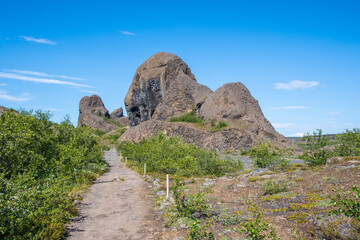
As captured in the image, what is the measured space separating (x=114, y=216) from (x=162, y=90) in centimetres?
7069

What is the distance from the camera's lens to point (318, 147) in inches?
770

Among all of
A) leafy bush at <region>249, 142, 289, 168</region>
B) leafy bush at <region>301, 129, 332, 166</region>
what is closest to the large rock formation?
leafy bush at <region>249, 142, 289, 168</region>

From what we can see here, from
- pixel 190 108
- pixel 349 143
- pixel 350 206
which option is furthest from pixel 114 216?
pixel 190 108

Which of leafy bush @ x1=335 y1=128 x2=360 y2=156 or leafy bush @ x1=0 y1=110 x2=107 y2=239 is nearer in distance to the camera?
leafy bush @ x1=0 y1=110 x2=107 y2=239

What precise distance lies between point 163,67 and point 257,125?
41.2 m

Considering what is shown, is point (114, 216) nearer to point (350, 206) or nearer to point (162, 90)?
point (350, 206)

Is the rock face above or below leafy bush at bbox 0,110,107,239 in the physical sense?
above

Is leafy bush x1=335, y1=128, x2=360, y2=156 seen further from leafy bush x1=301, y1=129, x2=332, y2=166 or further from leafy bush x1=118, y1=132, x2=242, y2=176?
leafy bush x1=118, y1=132, x2=242, y2=176

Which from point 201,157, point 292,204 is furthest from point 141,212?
point 201,157

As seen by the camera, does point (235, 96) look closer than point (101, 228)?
No

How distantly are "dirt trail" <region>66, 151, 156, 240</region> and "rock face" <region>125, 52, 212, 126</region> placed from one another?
182ft

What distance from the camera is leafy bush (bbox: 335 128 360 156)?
19047mm

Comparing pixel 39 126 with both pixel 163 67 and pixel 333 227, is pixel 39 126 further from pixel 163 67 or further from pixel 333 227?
pixel 163 67

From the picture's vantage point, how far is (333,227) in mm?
6195
